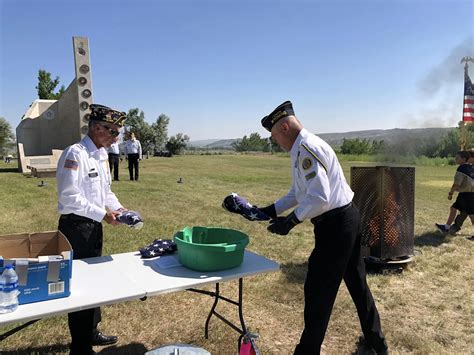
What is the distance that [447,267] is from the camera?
550 centimetres

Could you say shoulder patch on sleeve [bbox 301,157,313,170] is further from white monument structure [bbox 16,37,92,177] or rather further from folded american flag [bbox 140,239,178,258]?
white monument structure [bbox 16,37,92,177]

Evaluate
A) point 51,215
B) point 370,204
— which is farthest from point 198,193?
point 370,204

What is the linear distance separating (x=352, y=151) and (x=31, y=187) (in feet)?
130

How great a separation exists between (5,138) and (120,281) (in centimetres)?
4467

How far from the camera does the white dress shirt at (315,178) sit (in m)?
2.54

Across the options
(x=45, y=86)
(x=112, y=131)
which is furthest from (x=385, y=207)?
(x=45, y=86)

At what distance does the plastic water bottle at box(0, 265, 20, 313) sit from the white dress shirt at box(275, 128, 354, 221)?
1.70 meters

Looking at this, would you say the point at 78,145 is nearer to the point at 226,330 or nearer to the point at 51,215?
the point at 226,330

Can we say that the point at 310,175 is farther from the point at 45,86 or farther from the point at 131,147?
the point at 45,86

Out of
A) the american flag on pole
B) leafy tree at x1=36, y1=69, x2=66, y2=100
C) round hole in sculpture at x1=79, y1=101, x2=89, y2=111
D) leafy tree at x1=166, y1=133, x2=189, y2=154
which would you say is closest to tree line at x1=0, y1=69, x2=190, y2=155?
leafy tree at x1=166, y1=133, x2=189, y2=154

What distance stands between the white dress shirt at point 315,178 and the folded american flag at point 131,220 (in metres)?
1.12

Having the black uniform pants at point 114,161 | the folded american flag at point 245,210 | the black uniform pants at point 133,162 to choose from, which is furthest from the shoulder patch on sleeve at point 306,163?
the black uniform pants at point 133,162

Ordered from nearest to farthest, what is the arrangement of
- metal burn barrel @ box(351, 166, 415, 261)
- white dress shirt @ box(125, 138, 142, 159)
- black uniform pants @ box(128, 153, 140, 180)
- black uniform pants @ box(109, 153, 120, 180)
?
metal burn barrel @ box(351, 166, 415, 261) < black uniform pants @ box(109, 153, 120, 180) < white dress shirt @ box(125, 138, 142, 159) < black uniform pants @ box(128, 153, 140, 180)

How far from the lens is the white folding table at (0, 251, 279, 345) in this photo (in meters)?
1.97
